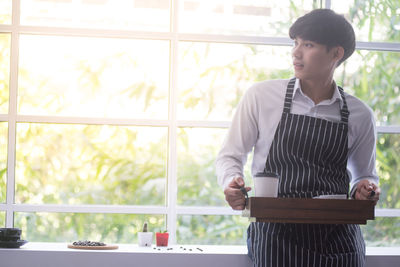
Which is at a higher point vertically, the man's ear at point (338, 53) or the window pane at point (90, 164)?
the man's ear at point (338, 53)

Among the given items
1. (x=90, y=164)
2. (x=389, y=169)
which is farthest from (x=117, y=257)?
(x=389, y=169)

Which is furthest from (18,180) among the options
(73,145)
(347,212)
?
(347,212)

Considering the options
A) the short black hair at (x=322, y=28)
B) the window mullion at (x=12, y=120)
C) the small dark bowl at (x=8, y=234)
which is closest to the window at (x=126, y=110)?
A: the window mullion at (x=12, y=120)

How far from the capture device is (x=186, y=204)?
12.4 ft

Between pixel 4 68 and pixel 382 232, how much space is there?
2.52 meters

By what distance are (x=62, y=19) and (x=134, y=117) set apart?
73 centimetres

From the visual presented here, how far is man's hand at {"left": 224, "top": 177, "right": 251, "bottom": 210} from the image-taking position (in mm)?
2564

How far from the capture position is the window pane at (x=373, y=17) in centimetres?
397

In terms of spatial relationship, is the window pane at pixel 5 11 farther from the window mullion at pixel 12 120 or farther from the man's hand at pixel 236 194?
the man's hand at pixel 236 194

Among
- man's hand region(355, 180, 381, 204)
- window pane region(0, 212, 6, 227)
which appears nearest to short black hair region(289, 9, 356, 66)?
man's hand region(355, 180, 381, 204)

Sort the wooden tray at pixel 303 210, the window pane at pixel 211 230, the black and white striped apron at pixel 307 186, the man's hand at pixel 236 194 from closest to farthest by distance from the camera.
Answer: the wooden tray at pixel 303 210
the man's hand at pixel 236 194
the black and white striped apron at pixel 307 186
the window pane at pixel 211 230

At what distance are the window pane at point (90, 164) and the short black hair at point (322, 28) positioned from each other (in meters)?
1.24

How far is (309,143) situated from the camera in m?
2.84

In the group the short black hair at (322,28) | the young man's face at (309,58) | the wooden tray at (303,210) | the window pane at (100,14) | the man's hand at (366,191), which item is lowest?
the wooden tray at (303,210)
